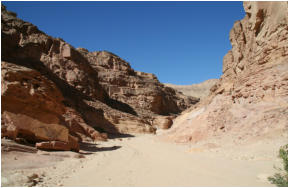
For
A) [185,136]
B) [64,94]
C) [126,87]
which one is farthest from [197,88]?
[185,136]

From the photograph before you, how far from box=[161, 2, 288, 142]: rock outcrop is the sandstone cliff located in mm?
7358

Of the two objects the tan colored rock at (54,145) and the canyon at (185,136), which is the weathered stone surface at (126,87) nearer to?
the canyon at (185,136)

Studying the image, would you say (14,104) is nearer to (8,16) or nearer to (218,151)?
(218,151)

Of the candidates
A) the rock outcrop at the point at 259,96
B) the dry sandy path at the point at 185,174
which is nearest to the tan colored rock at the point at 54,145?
the dry sandy path at the point at 185,174

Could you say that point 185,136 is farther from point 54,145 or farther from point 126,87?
point 126,87

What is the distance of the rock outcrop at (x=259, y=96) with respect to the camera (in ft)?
33.1

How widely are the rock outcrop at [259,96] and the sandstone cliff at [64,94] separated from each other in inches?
290

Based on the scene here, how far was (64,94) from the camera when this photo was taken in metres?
28.8

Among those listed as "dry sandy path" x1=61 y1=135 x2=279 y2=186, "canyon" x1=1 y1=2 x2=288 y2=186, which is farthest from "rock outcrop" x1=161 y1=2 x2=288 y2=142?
"dry sandy path" x1=61 y1=135 x2=279 y2=186

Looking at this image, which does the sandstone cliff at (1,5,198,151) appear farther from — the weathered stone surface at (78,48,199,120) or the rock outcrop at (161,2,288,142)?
the rock outcrop at (161,2,288,142)

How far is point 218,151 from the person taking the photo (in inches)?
372

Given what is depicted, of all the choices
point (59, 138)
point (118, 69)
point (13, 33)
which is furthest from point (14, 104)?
point (118, 69)

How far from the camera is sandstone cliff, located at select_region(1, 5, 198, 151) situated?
32.9 ft

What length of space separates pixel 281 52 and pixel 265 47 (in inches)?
52.1
